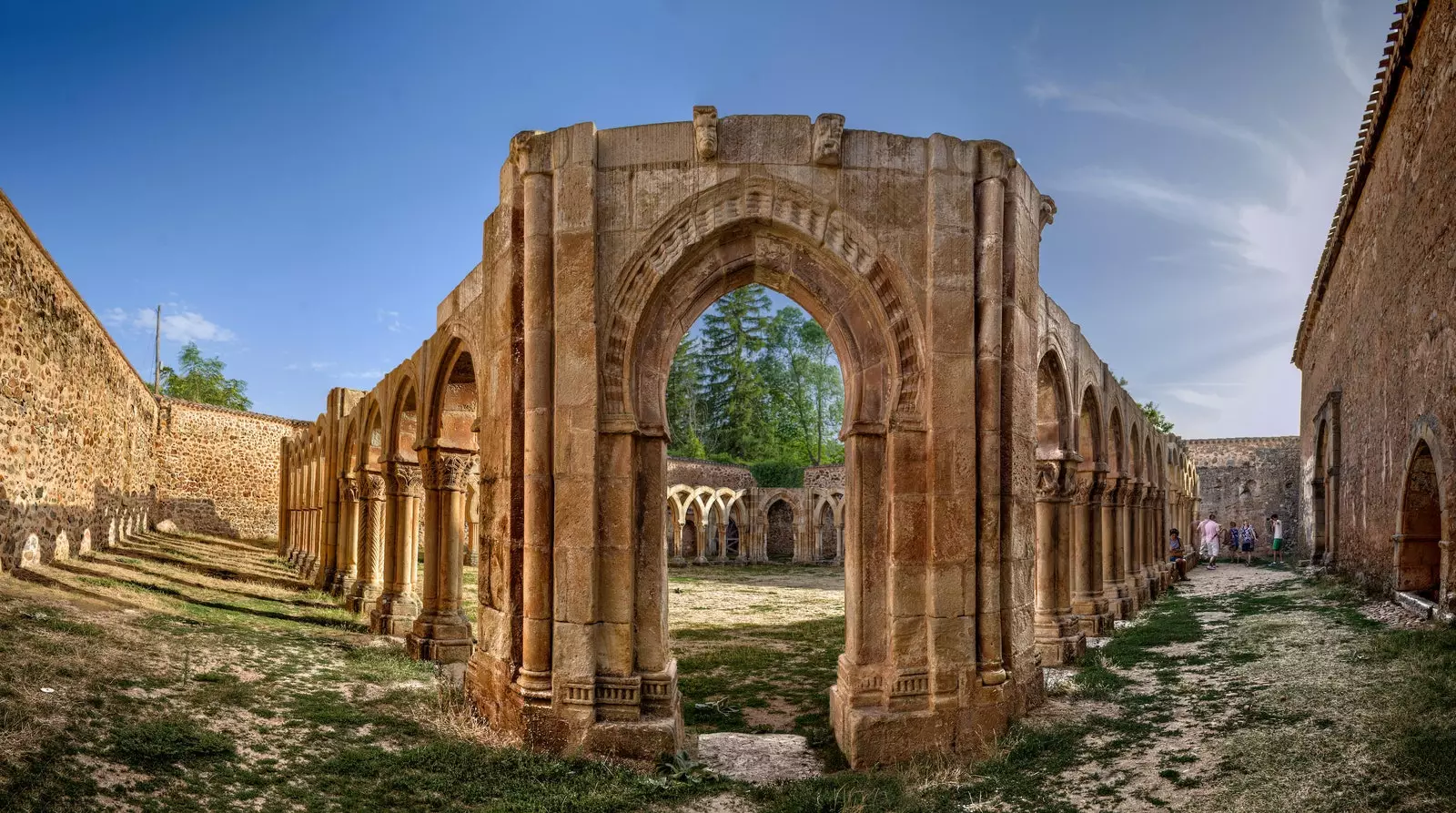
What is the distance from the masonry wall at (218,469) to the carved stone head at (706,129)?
94.3 feet

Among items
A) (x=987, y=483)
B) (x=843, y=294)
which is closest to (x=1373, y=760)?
(x=987, y=483)

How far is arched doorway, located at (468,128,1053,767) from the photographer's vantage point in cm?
665

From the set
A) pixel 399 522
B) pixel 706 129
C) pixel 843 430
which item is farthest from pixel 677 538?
pixel 706 129

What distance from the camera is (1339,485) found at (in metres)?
18.5

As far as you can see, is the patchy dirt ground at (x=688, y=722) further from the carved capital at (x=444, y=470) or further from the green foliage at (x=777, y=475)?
the green foliage at (x=777, y=475)

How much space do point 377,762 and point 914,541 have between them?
4169 millimetres

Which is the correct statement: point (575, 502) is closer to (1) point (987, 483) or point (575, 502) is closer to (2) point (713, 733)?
(2) point (713, 733)

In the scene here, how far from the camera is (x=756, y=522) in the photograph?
35.3 metres

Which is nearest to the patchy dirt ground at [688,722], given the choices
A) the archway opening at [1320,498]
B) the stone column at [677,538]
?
the archway opening at [1320,498]

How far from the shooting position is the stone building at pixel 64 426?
1209 centimetres

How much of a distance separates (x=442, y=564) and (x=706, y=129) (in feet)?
21.9

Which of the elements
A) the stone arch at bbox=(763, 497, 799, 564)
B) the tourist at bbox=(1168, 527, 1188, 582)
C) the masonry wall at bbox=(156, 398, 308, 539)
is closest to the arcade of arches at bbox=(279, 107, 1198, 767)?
Answer: the tourist at bbox=(1168, 527, 1188, 582)

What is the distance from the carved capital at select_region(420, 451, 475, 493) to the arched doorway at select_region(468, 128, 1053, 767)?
408cm

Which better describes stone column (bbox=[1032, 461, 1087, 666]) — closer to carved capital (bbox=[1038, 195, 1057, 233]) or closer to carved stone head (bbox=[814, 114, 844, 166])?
carved capital (bbox=[1038, 195, 1057, 233])
